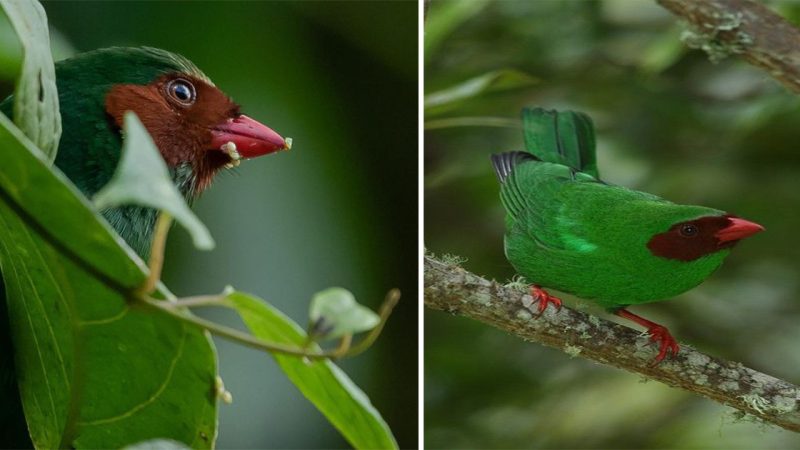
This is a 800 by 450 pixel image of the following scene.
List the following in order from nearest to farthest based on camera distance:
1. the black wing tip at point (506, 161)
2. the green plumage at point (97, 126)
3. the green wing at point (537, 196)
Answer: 1. the green plumage at point (97, 126)
2. the green wing at point (537, 196)
3. the black wing tip at point (506, 161)

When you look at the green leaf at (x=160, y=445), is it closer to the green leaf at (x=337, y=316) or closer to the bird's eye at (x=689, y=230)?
the green leaf at (x=337, y=316)

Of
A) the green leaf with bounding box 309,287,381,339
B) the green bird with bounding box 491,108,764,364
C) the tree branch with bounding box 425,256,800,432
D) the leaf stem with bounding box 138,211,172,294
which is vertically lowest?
the tree branch with bounding box 425,256,800,432

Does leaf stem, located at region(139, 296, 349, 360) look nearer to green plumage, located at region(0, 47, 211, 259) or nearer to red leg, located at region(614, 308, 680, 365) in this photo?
green plumage, located at region(0, 47, 211, 259)

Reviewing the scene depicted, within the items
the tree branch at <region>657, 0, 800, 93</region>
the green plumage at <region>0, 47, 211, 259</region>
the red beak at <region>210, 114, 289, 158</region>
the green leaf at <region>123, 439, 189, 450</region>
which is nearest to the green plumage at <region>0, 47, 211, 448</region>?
the green plumage at <region>0, 47, 211, 259</region>

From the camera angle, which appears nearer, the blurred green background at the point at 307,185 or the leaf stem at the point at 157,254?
the leaf stem at the point at 157,254

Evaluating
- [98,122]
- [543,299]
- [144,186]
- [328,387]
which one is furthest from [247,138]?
[144,186]

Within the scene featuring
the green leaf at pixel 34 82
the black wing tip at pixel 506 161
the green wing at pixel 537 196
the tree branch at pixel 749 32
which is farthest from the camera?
the black wing tip at pixel 506 161

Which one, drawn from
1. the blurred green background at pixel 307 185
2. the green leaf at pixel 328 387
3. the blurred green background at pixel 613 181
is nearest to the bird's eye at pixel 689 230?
the blurred green background at pixel 613 181
